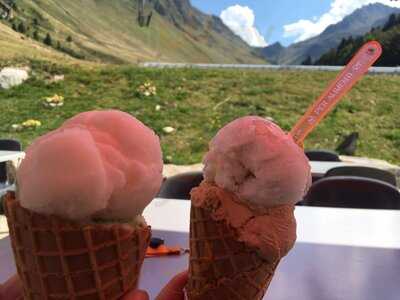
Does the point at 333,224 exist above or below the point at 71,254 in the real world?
below

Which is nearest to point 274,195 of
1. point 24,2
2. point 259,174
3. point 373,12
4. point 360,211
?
point 259,174

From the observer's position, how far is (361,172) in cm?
323

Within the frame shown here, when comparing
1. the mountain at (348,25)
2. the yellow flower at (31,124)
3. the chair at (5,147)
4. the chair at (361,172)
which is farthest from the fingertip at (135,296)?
the mountain at (348,25)

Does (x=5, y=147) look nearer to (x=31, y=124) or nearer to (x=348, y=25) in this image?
(x=31, y=124)

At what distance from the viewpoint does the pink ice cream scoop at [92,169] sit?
69cm

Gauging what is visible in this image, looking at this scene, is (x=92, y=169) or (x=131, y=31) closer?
(x=92, y=169)

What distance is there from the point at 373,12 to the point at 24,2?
90282 mm

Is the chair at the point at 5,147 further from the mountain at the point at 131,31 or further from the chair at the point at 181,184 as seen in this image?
the mountain at the point at 131,31

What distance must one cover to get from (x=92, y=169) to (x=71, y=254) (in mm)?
132

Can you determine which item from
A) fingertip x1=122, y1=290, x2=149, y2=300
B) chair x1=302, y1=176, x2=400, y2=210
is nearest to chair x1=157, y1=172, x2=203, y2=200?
chair x1=302, y1=176, x2=400, y2=210

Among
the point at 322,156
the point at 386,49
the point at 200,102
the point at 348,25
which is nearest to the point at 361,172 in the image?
the point at 322,156

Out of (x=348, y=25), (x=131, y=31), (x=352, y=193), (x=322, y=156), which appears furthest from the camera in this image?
(x=348, y=25)

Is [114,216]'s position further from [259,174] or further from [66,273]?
[259,174]

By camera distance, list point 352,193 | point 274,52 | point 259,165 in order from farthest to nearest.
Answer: point 274,52
point 352,193
point 259,165
